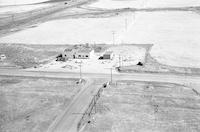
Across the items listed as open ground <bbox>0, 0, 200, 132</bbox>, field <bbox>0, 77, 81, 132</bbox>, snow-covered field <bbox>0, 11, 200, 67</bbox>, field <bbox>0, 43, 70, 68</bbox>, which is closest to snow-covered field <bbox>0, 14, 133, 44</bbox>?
snow-covered field <bbox>0, 11, 200, 67</bbox>

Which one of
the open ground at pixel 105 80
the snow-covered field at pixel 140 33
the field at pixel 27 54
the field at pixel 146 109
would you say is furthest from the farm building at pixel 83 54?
the field at pixel 146 109

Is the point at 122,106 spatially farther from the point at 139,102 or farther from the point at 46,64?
the point at 46,64

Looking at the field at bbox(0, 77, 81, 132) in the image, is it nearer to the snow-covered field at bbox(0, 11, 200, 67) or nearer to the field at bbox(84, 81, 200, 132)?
the field at bbox(84, 81, 200, 132)

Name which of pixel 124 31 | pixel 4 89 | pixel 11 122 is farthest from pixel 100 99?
pixel 124 31

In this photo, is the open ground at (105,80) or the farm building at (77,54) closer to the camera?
the open ground at (105,80)

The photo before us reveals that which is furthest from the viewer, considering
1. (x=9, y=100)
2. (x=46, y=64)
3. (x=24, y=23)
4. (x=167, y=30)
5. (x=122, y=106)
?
(x=24, y=23)

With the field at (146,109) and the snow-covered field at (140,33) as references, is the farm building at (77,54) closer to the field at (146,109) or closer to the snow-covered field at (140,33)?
the snow-covered field at (140,33)
